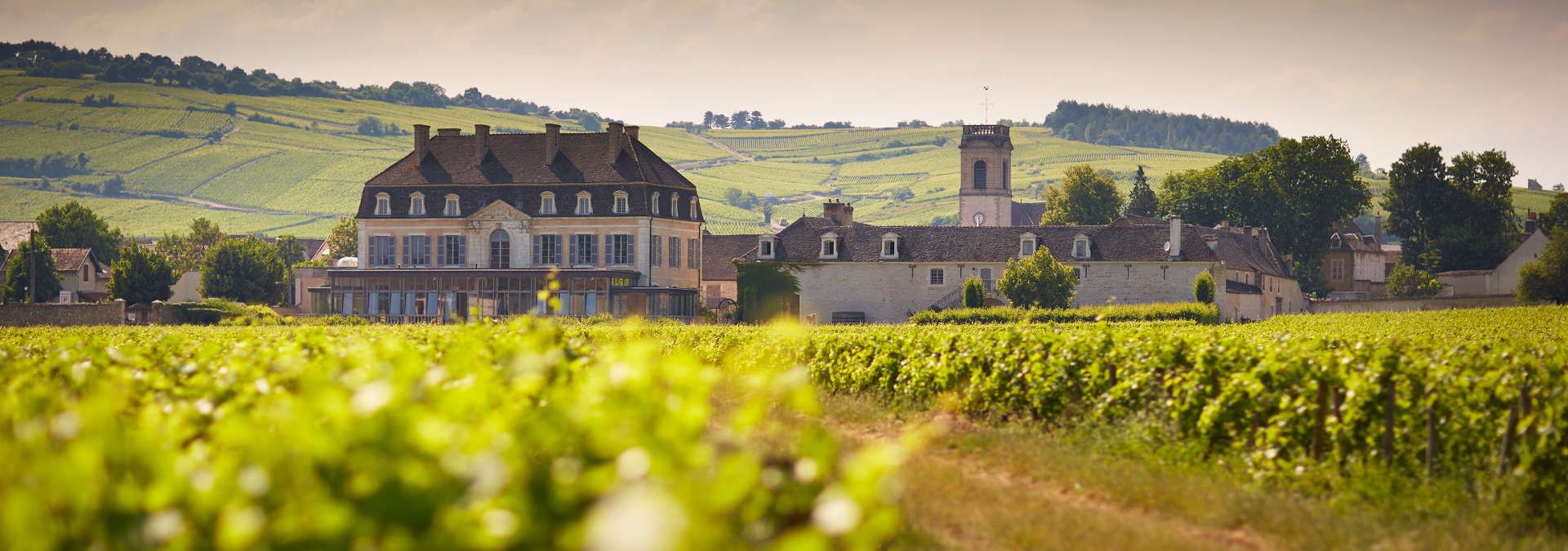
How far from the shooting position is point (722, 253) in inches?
3816

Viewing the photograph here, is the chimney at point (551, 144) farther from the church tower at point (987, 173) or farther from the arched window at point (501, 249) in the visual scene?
the church tower at point (987, 173)

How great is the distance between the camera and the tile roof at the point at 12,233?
11119 cm

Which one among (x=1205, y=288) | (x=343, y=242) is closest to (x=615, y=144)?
(x=1205, y=288)

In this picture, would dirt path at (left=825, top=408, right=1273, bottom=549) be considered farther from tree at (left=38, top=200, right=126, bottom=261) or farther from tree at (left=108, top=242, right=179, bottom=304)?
tree at (left=38, top=200, right=126, bottom=261)

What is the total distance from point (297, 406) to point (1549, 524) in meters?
12.0

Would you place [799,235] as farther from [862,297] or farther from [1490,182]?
[1490,182]

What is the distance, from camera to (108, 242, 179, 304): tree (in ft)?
306

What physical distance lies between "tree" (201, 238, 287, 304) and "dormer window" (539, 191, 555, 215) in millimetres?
32101

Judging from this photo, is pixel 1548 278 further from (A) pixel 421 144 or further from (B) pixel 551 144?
(A) pixel 421 144

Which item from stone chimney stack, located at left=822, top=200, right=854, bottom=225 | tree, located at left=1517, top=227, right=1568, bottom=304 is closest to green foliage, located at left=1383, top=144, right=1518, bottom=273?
tree, located at left=1517, top=227, right=1568, bottom=304

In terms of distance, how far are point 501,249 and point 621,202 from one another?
7505mm

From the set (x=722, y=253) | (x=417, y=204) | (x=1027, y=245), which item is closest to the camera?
(x=1027, y=245)

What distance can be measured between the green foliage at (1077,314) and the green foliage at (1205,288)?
5.43 metres

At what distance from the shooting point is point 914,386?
2317 centimetres
